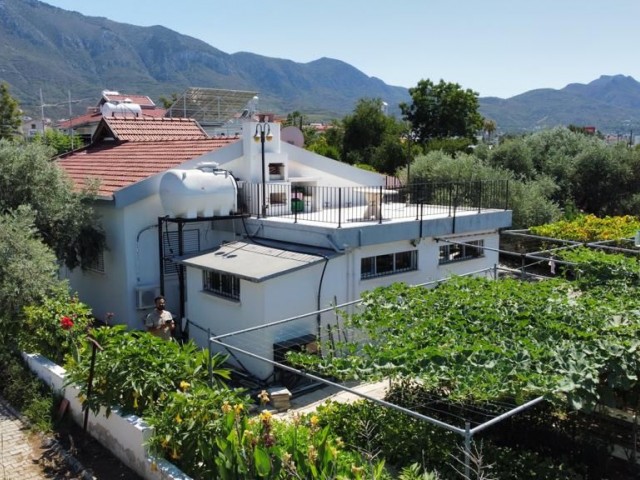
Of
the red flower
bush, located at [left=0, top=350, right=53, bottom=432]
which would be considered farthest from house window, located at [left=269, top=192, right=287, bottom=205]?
the red flower

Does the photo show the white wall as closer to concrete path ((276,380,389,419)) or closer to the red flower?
concrete path ((276,380,389,419))

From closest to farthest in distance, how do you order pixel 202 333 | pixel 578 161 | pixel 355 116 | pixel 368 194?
pixel 202 333
pixel 368 194
pixel 578 161
pixel 355 116

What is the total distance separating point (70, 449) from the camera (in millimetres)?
8984

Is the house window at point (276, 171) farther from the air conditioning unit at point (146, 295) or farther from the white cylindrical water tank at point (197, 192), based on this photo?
the air conditioning unit at point (146, 295)

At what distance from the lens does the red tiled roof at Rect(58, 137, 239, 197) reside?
52.6 ft

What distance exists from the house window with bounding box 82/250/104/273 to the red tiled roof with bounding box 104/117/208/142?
552 cm

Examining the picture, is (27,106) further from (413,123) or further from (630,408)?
(630,408)

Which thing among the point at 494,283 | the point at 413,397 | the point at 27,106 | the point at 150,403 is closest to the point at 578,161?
the point at 494,283

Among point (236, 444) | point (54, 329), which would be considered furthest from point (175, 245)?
point (236, 444)

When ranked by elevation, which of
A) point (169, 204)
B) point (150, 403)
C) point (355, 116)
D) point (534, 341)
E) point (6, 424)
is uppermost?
point (355, 116)

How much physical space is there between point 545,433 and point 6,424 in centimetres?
849

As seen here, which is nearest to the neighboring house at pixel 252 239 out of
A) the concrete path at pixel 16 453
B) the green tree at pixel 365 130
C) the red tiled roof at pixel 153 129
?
the red tiled roof at pixel 153 129

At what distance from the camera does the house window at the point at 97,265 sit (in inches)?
627

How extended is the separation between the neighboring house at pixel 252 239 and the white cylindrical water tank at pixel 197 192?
3 cm
